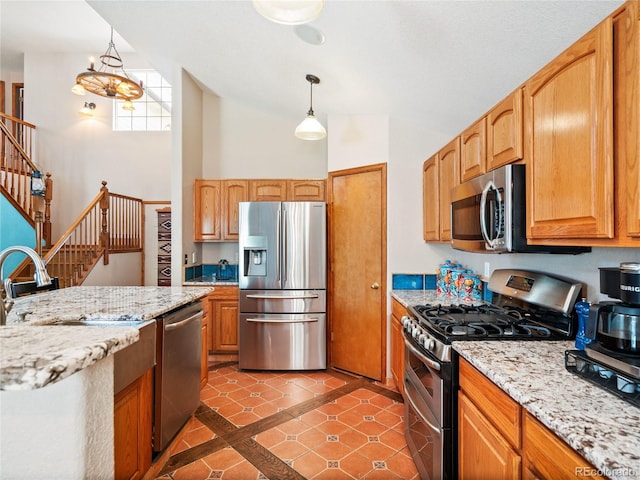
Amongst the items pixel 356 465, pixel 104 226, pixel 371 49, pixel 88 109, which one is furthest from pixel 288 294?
pixel 88 109

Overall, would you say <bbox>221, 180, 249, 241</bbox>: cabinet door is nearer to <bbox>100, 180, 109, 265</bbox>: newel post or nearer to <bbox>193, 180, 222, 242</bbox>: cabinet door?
<bbox>193, 180, 222, 242</bbox>: cabinet door

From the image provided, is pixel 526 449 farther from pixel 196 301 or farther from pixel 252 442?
pixel 196 301

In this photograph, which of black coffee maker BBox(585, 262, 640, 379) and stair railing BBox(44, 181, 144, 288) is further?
stair railing BBox(44, 181, 144, 288)

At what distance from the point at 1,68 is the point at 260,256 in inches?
283

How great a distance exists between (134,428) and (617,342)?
2.14m

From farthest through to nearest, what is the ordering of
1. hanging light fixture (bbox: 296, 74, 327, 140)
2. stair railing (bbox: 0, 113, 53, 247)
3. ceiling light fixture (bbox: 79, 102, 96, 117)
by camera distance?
ceiling light fixture (bbox: 79, 102, 96, 117) < stair railing (bbox: 0, 113, 53, 247) < hanging light fixture (bbox: 296, 74, 327, 140)

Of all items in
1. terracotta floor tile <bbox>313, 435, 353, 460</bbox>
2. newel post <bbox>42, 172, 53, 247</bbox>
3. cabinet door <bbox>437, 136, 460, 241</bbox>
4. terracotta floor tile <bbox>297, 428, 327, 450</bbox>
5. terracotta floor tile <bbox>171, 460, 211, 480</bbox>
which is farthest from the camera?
newel post <bbox>42, 172, 53, 247</bbox>

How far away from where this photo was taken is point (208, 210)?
4281mm

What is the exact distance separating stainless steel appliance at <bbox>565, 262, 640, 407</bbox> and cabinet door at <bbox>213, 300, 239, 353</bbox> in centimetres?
335

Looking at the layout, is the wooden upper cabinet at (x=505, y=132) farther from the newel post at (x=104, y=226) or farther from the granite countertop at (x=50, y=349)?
the newel post at (x=104, y=226)

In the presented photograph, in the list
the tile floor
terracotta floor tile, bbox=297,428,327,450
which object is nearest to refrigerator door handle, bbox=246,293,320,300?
the tile floor

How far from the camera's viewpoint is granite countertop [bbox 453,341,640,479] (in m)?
0.79

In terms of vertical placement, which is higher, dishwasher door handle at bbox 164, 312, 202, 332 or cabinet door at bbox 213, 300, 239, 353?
dishwasher door handle at bbox 164, 312, 202, 332

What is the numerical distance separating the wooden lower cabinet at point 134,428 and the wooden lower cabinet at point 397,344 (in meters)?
1.83
